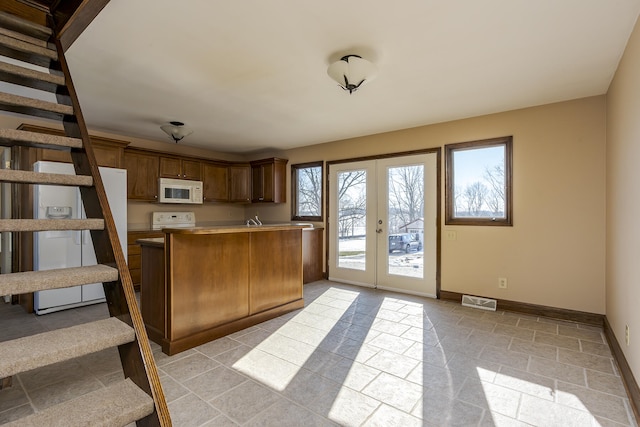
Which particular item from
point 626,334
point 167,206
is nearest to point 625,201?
point 626,334

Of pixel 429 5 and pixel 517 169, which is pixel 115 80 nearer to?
pixel 429 5

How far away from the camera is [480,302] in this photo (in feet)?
13.4

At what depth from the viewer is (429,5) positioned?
1984 millimetres

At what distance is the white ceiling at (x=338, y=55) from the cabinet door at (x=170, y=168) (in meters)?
1.30

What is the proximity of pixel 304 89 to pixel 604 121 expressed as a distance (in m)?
3.10

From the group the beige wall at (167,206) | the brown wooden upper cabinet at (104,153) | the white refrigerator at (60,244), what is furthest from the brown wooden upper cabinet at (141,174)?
the white refrigerator at (60,244)

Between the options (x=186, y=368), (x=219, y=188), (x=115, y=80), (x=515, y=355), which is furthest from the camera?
(x=219, y=188)

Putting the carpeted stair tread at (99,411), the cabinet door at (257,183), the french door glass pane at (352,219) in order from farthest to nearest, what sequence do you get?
the cabinet door at (257,183), the french door glass pane at (352,219), the carpeted stair tread at (99,411)

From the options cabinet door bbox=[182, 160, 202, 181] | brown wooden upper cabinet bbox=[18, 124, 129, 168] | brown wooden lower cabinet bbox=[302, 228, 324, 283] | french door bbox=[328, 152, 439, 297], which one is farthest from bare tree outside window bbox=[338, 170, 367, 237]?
brown wooden upper cabinet bbox=[18, 124, 129, 168]

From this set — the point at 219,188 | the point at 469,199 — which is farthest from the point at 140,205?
the point at 469,199

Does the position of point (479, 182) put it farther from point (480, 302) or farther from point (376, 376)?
point (376, 376)

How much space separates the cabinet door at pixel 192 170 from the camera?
5.77 metres

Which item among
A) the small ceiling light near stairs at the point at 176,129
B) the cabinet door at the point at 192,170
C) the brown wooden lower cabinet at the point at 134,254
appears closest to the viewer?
the small ceiling light near stairs at the point at 176,129

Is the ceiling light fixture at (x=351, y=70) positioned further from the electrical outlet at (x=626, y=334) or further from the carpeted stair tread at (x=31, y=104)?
the electrical outlet at (x=626, y=334)
